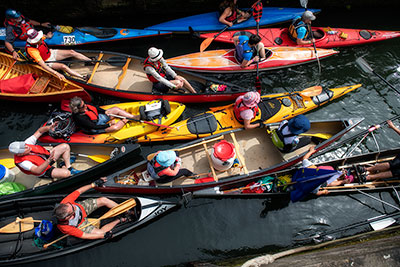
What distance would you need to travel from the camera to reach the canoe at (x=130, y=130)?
6.60 m

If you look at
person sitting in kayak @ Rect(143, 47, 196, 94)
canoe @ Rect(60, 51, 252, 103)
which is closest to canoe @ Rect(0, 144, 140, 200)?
canoe @ Rect(60, 51, 252, 103)

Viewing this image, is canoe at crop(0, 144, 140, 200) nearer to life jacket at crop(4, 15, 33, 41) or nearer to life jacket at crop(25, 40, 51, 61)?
life jacket at crop(25, 40, 51, 61)

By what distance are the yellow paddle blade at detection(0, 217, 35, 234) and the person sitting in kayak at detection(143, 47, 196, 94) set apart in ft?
15.1

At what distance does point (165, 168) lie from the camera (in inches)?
215

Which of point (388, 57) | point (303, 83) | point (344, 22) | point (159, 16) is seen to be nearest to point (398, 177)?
point (303, 83)

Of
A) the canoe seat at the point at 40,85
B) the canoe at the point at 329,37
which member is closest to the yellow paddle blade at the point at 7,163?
the canoe seat at the point at 40,85

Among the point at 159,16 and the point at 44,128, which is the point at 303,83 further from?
the point at 44,128

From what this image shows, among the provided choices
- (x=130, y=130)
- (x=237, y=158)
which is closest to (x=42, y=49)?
(x=130, y=130)

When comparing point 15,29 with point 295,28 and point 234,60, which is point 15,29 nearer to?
point 234,60

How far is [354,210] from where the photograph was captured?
665cm

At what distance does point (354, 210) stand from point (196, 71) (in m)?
6.23

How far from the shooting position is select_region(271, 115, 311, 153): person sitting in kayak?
5.30 metres

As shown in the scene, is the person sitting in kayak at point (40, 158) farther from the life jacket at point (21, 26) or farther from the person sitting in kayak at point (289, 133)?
the person sitting in kayak at point (289, 133)

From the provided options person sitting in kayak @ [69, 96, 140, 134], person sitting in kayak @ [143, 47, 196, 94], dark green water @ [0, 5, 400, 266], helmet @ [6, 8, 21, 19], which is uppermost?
helmet @ [6, 8, 21, 19]
